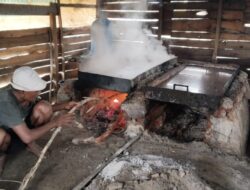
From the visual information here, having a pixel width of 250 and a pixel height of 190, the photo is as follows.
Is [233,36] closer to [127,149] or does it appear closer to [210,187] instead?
A: [127,149]

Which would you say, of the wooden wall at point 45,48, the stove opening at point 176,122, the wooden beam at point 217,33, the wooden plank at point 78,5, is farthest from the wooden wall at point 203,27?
the stove opening at point 176,122

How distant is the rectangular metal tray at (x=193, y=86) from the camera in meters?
4.81

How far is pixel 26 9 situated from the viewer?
255 inches

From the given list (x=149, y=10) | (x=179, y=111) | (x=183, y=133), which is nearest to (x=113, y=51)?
(x=149, y=10)

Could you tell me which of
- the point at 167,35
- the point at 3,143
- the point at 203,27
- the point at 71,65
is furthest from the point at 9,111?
the point at 203,27

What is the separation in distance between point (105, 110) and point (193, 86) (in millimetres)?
1867

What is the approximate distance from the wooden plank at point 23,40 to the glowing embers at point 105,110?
207 cm

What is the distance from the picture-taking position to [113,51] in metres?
7.86

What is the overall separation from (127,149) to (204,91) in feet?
5.65

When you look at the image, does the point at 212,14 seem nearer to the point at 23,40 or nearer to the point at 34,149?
the point at 23,40

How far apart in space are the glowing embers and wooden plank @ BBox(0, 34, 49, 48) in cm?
207

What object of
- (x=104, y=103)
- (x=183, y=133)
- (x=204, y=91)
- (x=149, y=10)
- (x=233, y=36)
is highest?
(x=149, y=10)

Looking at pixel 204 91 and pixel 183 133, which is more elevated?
pixel 204 91

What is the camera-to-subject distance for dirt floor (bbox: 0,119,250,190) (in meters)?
3.69
